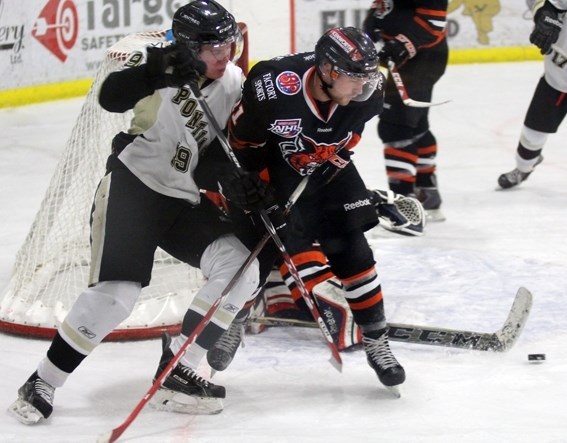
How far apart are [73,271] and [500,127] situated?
11.2 feet

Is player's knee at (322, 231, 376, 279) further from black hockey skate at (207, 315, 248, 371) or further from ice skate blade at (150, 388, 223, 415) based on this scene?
ice skate blade at (150, 388, 223, 415)

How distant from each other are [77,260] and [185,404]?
89 centimetres

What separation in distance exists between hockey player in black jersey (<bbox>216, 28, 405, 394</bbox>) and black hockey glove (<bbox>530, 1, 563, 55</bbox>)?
2.02m

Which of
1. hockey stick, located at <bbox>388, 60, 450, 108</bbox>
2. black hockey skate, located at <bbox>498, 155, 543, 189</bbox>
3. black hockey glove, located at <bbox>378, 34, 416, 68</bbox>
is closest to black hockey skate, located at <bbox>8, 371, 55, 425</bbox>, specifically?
hockey stick, located at <bbox>388, 60, 450, 108</bbox>

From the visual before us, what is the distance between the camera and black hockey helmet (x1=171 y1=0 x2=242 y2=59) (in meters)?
2.84

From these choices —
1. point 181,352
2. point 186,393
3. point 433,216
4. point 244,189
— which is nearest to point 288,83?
point 244,189

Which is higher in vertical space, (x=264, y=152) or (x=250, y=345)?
(x=264, y=152)

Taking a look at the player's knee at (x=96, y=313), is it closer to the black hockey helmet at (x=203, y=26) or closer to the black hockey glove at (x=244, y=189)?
the black hockey glove at (x=244, y=189)

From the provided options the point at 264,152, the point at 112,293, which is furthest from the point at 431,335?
the point at 112,293

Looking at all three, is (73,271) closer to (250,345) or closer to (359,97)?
(250,345)

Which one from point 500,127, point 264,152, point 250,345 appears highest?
point 264,152

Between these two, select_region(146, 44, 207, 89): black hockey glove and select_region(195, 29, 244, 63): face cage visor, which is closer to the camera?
select_region(146, 44, 207, 89): black hockey glove

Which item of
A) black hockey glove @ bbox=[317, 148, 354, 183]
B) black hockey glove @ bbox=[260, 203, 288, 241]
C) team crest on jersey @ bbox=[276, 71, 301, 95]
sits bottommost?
black hockey glove @ bbox=[260, 203, 288, 241]

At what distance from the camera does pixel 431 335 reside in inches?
135
